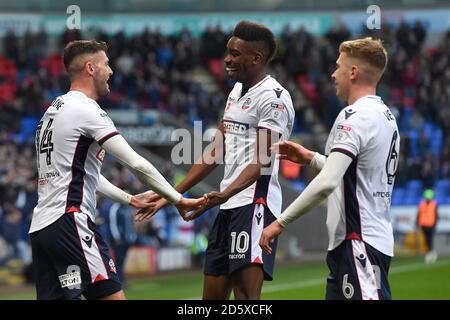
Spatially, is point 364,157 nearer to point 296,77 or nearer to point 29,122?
point 29,122

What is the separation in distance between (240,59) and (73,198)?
5.87 feet

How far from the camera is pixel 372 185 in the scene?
6789 millimetres

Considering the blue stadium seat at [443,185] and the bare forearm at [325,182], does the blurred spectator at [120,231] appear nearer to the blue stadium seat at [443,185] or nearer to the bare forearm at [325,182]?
the bare forearm at [325,182]

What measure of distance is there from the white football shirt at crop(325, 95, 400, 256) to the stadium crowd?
2059cm

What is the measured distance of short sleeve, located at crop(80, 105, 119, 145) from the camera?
7457 millimetres

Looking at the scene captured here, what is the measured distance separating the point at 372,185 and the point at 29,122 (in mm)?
Answer: 21872

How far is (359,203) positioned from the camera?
6.79m

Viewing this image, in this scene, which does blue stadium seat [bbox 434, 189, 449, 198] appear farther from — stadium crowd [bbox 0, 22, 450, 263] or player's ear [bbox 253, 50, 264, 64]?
player's ear [bbox 253, 50, 264, 64]

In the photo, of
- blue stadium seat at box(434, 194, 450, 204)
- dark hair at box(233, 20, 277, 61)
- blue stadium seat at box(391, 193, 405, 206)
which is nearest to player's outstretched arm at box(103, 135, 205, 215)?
dark hair at box(233, 20, 277, 61)

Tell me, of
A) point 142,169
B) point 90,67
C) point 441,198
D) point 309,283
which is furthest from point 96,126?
point 441,198

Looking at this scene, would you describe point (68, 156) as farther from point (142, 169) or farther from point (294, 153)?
point (294, 153)
